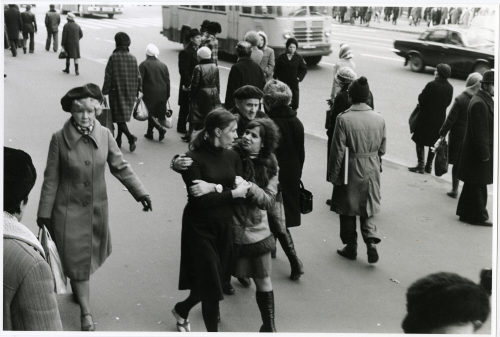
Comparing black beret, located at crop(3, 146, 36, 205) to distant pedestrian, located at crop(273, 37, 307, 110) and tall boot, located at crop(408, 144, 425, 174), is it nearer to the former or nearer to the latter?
tall boot, located at crop(408, 144, 425, 174)

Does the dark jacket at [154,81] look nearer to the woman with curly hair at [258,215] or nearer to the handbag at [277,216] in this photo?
the handbag at [277,216]

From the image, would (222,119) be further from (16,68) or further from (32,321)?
(16,68)

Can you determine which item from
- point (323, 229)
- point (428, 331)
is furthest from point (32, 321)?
point (323, 229)

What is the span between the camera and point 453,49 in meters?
19.0

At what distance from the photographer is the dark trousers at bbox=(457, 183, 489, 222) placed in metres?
7.73

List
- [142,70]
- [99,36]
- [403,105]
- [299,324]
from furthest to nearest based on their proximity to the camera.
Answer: [99,36] → [403,105] → [142,70] → [299,324]

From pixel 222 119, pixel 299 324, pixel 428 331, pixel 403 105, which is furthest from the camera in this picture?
pixel 403 105

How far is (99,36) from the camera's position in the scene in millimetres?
26516

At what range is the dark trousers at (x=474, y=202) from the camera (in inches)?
305

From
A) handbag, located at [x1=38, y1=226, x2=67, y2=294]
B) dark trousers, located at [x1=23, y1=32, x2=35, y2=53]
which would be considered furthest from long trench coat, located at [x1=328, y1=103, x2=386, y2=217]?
dark trousers, located at [x1=23, y1=32, x2=35, y2=53]

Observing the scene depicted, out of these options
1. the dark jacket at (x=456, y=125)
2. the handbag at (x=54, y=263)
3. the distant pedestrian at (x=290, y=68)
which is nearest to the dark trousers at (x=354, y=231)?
the dark jacket at (x=456, y=125)

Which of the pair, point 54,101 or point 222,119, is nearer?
point 222,119

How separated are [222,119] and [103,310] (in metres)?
1.88

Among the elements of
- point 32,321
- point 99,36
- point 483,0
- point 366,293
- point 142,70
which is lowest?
point 99,36
